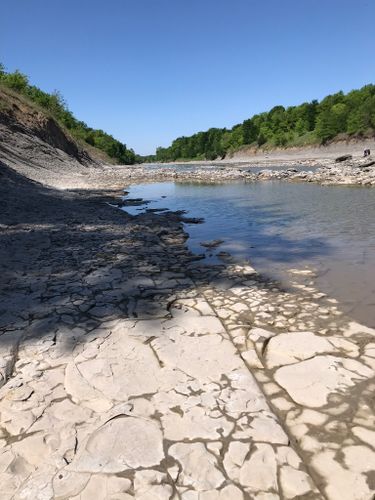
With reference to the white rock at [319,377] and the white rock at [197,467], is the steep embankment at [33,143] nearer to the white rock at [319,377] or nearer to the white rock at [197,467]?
the white rock at [319,377]

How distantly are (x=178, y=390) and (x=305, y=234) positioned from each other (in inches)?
298

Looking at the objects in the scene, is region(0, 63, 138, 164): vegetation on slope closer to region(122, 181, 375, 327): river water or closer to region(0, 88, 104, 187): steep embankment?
region(0, 88, 104, 187): steep embankment

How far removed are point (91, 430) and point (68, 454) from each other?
0.74 feet

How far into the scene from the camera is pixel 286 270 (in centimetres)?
638

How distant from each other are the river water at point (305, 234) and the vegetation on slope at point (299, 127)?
174 ft

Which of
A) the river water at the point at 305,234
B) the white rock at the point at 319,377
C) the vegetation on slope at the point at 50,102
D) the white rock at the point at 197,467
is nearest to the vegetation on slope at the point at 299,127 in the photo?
the vegetation on slope at the point at 50,102

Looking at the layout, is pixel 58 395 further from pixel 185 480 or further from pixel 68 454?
pixel 185 480

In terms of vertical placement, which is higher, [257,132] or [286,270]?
[257,132]

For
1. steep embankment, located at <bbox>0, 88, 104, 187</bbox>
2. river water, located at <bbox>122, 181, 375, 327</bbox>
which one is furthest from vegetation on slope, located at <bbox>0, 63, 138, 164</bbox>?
river water, located at <bbox>122, 181, 375, 327</bbox>

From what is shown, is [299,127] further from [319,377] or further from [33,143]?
[319,377]

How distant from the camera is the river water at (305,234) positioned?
5621mm

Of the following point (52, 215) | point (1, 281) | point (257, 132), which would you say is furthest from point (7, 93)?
point (257, 132)

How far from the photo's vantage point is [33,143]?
2656 centimetres

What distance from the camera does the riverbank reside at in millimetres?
2064
